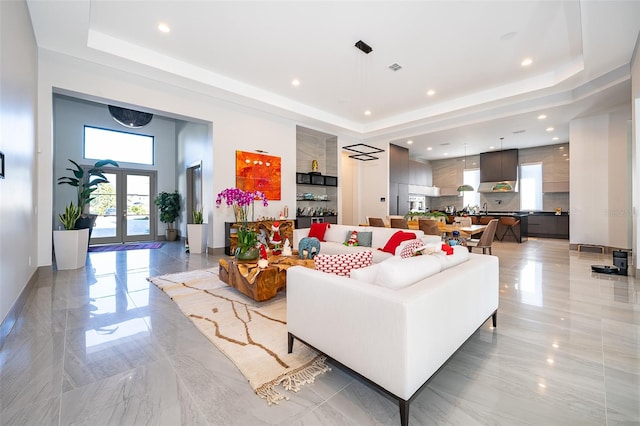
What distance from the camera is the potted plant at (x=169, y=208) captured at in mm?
8344

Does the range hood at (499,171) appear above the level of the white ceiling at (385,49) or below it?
below

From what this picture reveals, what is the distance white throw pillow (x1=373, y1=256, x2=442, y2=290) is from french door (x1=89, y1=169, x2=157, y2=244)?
28.3 feet

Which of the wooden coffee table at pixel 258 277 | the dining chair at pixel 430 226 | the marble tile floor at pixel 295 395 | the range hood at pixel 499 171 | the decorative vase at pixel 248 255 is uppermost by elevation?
the range hood at pixel 499 171

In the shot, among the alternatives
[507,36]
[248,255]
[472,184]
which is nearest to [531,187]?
[472,184]

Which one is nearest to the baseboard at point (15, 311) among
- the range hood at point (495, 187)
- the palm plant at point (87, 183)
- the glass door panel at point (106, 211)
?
the palm plant at point (87, 183)

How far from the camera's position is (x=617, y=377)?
5.88ft

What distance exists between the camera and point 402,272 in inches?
63.3

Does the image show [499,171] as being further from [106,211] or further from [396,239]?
[106,211]

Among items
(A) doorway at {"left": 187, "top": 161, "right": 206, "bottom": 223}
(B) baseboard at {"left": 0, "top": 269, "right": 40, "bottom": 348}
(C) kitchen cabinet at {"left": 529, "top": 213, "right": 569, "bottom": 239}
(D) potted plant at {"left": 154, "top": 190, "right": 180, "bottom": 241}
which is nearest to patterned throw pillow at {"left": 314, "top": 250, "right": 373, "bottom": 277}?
(B) baseboard at {"left": 0, "top": 269, "right": 40, "bottom": 348}

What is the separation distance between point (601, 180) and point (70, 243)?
35.3ft

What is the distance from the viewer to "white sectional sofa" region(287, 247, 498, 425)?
4.37 ft

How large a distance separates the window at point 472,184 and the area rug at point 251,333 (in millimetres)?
10420

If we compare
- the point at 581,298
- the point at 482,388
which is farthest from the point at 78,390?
the point at 581,298

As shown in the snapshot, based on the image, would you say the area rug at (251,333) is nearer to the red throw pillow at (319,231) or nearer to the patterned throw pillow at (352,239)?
the patterned throw pillow at (352,239)
